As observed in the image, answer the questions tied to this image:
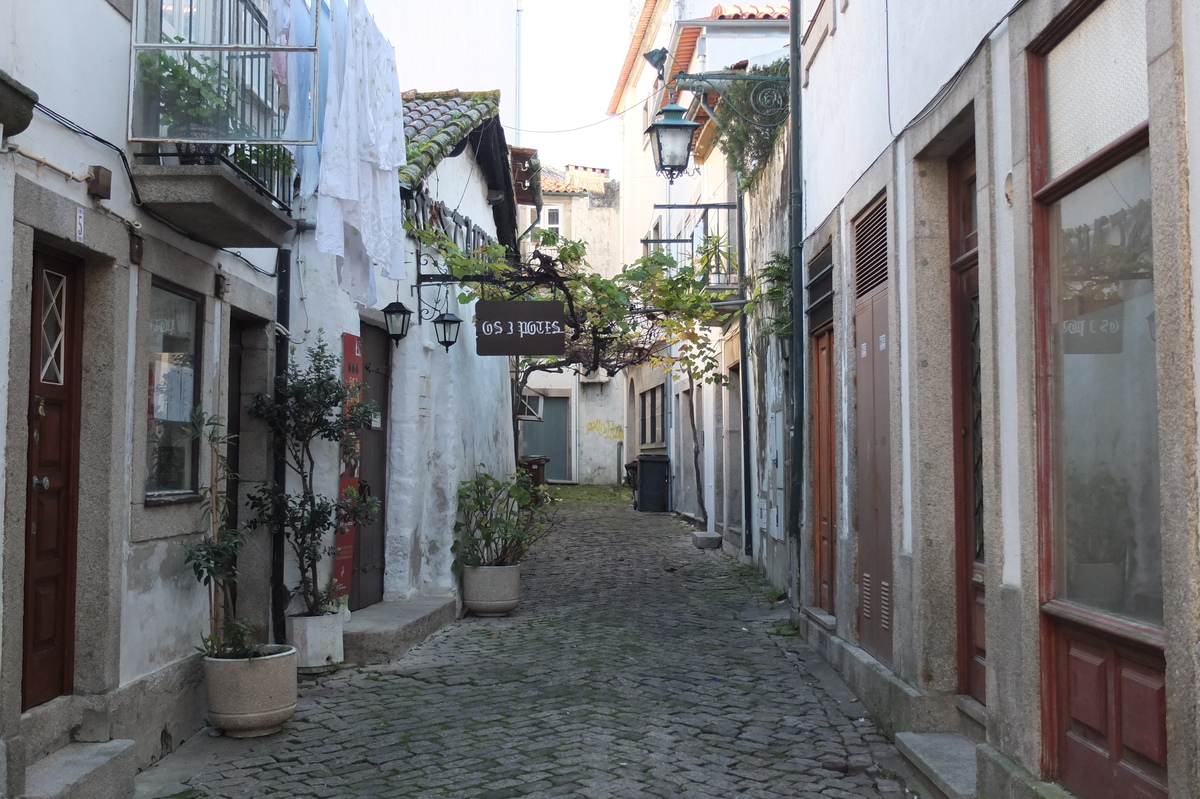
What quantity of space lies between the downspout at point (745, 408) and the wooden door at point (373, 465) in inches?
207

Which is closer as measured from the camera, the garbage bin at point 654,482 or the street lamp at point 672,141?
the street lamp at point 672,141

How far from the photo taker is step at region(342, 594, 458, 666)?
7.52 m

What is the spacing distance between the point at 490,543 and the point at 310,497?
11.0ft

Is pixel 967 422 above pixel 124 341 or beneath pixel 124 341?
beneath

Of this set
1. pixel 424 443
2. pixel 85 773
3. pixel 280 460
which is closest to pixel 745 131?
pixel 424 443

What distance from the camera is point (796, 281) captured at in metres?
9.30

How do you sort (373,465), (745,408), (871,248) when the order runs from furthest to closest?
(745,408), (373,465), (871,248)

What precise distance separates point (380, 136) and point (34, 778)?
153 inches

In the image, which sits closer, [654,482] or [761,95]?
[761,95]

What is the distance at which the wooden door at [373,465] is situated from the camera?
8594 mm

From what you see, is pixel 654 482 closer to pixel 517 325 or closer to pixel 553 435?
pixel 553 435

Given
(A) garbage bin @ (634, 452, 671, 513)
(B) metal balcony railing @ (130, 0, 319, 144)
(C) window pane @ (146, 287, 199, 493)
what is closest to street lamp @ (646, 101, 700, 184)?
(B) metal balcony railing @ (130, 0, 319, 144)

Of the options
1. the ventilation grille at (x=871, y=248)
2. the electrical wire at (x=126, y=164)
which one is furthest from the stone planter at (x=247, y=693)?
the ventilation grille at (x=871, y=248)

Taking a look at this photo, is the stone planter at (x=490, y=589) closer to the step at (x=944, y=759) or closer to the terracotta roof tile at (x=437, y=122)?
the terracotta roof tile at (x=437, y=122)
